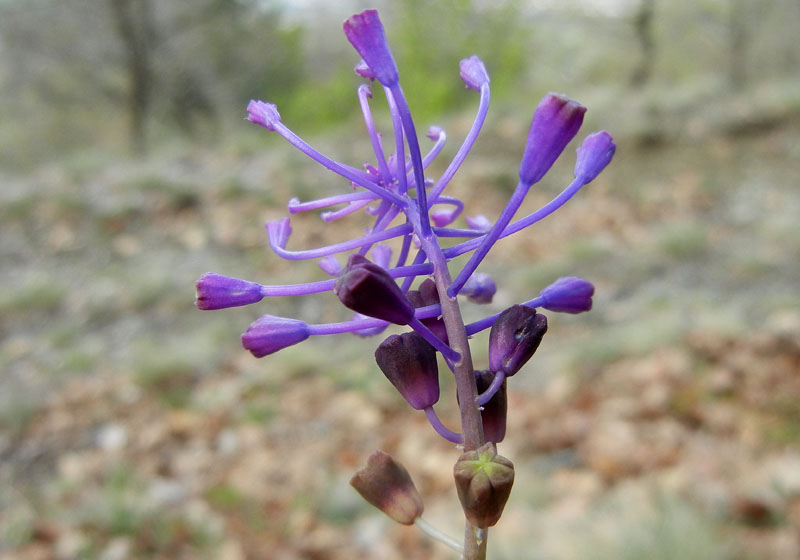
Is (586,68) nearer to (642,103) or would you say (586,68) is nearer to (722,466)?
(642,103)

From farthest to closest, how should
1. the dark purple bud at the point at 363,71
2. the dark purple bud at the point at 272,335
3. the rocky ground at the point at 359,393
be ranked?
the rocky ground at the point at 359,393 < the dark purple bud at the point at 363,71 < the dark purple bud at the point at 272,335

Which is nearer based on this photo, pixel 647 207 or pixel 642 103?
pixel 647 207

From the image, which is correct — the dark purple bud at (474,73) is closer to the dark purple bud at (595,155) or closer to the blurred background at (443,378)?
the dark purple bud at (595,155)

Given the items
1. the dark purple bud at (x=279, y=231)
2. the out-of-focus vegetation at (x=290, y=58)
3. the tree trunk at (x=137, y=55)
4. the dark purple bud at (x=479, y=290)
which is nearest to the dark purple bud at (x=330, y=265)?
the dark purple bud at (x=279, y=231)

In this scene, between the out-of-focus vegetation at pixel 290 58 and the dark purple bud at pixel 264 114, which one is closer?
the dark purple bud at pixel 264 114

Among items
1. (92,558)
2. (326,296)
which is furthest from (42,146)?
(92,558)

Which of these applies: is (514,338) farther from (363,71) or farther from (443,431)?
(363,71)
